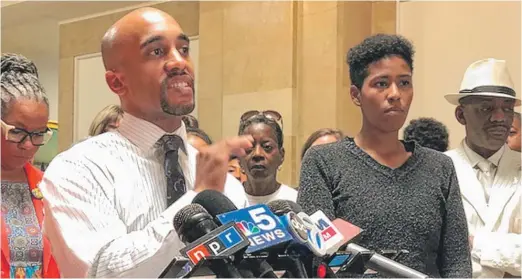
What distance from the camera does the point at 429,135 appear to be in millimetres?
3607

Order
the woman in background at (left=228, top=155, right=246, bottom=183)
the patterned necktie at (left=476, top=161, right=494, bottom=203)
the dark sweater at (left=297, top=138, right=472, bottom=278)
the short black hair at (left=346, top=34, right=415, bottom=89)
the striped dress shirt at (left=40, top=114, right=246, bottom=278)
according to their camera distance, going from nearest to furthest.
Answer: the striped dress shirt at (left=40, top=114, right=246, bottom=278)
the dark sweater at (left=297, top=138, right=472, bottom=278)
the short black hair at (left=346, top=34, right=415, bottom=89)
the patterned necktie at (left=476, top=161, right=494, bottom=203)
the woman in background at (left=228, top=155, right=246, bottom=183)

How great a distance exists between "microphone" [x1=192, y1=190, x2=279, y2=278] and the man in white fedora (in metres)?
1.41

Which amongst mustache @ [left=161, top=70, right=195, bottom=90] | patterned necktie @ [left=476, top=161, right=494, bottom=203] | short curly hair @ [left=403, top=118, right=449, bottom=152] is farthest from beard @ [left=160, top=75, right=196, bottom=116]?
short curly hair @ [left=403, top=118, right=449, bottom=152]

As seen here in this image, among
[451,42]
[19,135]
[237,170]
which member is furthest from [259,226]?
[451,42]

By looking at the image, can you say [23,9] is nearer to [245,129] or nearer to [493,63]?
[245,129]

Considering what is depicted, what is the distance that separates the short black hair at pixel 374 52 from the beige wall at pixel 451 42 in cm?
271

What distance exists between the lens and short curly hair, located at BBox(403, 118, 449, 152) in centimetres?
359

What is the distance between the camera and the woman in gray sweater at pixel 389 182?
1.79 metres

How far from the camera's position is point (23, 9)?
617cm

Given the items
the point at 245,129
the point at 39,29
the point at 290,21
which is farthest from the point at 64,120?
the point at 245,129

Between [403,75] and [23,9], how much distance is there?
485 cm

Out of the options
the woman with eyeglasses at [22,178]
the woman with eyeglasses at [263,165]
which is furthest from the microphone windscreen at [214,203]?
the woman with eyeglasses at [263,165]

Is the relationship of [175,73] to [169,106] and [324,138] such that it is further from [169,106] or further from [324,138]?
[324,138]

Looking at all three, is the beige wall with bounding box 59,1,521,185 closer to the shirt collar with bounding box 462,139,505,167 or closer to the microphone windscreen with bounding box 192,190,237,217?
the shirt collar with bounding box 462,139,505,167
